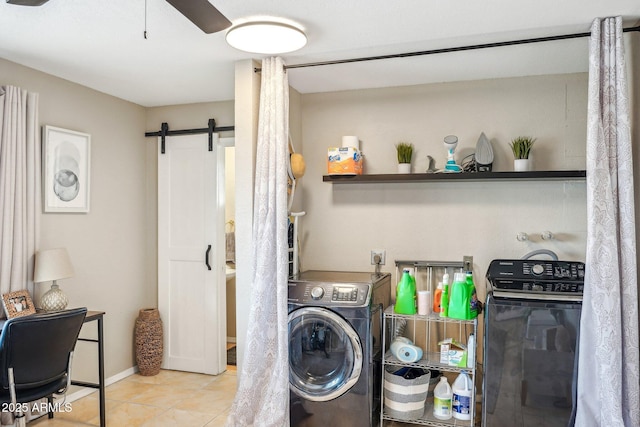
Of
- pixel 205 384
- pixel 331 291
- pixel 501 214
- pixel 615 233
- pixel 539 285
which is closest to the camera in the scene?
pixel 615 233

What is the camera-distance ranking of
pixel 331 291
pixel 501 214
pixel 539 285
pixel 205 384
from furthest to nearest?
pixel 205 384 → pixel 501 214 → pixel 331 291 → pixel 539 285

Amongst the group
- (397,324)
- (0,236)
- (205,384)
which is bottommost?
(205,384)

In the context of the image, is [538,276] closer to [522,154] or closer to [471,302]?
[471,302]

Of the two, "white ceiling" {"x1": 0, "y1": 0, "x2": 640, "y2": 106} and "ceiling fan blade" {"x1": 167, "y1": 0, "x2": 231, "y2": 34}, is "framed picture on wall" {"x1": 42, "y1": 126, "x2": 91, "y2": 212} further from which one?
"ceiling fan blade" {"x1": 167, "y1": 0, "x2": 231, "y2": 34}

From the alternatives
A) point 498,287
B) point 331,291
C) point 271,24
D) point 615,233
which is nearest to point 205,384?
point 331,291

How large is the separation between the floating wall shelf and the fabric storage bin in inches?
51.0

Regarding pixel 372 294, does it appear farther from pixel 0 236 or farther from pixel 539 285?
pixel 0 236

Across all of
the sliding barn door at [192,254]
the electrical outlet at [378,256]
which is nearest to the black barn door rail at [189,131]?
the sliding barn door at [192,254]

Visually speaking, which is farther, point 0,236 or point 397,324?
point 397,324

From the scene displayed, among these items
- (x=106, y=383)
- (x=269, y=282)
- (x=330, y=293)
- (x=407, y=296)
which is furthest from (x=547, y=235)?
(x=106, y=383)

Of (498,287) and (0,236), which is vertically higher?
(0,236)

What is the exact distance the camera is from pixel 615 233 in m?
2.32

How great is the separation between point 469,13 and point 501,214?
1.49m

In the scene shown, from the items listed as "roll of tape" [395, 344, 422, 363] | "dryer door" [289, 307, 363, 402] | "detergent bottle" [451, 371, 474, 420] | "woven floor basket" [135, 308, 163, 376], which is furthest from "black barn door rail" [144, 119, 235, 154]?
"detergent bottle" [451, 371, 474, 420]
